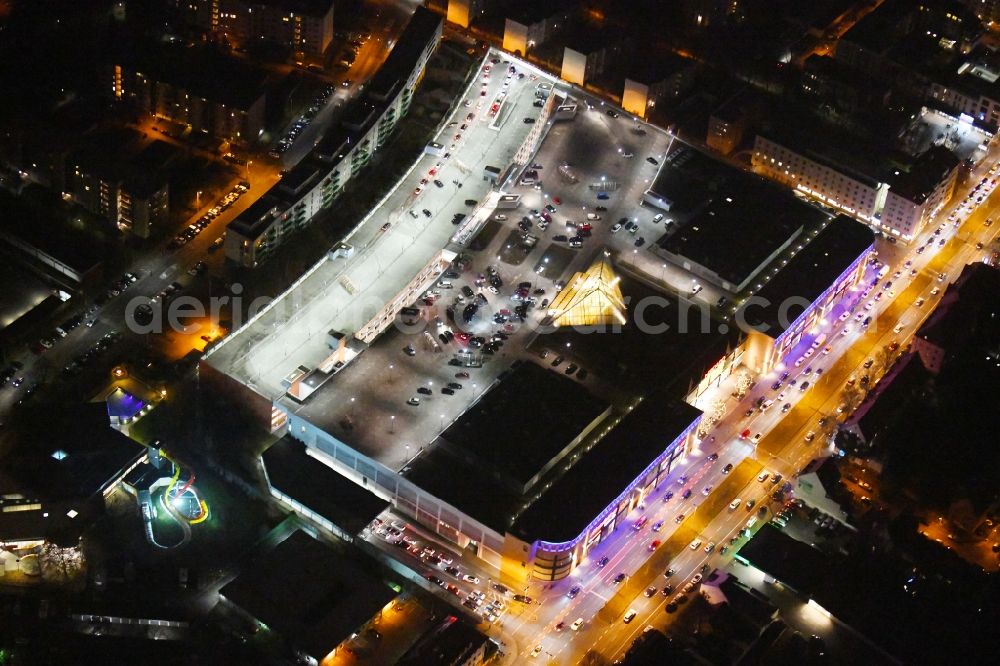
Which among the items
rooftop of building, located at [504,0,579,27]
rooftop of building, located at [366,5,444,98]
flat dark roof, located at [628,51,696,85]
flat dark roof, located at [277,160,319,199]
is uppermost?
rooftop of building, located at [504,0,579,27]

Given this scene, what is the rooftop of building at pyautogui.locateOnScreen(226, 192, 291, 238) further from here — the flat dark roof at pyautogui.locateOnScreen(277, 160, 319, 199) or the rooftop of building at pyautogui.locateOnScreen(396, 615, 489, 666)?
the rooftop of building at pyautogui.locateOnScreen(396, 615, 489, 666)

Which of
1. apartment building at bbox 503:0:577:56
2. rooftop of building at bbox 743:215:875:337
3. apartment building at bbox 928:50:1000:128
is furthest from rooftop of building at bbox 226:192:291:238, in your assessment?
apartment building at bbox 928:50:1000:128

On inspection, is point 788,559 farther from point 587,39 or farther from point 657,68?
point 587,39

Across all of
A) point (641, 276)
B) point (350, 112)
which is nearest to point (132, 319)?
point (350, 112)

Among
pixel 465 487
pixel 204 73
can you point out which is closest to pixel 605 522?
pixel 465 487

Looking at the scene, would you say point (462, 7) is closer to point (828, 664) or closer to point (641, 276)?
point (641, 276)

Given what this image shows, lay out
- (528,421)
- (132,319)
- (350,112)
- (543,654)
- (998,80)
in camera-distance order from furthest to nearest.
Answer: (998,80) < (350,112) < (132,319) < (528,421) < (543,654)

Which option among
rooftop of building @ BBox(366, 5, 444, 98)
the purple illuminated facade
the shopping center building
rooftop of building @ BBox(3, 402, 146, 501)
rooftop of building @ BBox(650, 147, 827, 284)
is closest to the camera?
the purple illuminated facade

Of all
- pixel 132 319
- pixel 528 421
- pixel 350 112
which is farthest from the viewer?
pixel 350 112
